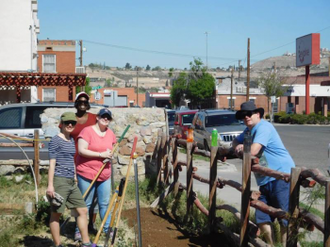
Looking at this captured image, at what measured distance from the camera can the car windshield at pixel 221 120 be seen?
20.9 metres

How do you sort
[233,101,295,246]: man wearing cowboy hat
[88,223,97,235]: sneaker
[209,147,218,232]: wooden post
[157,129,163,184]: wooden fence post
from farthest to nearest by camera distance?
[157,129,163,184]: wooden fence post → [88,223,97,235]: sneaker → [209,147,218,232]: wooden post → [233,101,295,246]: man wearing cowboy hat

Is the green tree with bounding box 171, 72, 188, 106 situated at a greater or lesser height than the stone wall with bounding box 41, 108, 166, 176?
greater

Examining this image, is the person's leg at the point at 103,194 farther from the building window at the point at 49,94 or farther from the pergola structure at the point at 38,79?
the building window at the point at 49,94

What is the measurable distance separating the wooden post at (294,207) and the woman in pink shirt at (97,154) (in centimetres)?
245

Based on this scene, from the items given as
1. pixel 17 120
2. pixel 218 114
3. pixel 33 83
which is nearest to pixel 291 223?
pixel 17 120

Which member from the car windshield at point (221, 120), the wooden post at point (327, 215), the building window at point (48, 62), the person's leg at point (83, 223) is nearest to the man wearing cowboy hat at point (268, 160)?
the wooden post at point (327, 215)

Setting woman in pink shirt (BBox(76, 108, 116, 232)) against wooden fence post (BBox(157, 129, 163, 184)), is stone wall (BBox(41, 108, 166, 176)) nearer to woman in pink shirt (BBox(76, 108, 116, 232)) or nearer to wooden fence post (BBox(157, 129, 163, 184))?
wooden fence post (BBox(157, 129, 163, 184))

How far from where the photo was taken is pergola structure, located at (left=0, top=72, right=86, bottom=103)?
2422 cm

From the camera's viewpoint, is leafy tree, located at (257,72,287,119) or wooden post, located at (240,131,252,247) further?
leafy tree, located at (257,72,287,119)

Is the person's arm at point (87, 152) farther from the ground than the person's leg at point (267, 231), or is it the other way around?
the person's arm at point (87, 152)

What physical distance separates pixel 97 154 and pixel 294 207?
2613mm

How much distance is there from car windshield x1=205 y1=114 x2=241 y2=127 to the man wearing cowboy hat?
14880 mm

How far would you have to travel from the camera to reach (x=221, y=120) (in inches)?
831

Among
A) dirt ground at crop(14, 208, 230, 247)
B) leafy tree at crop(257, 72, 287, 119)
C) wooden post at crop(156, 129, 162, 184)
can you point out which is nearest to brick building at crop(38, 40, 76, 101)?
leafy tree at crop(257, 72, 287, 119)
